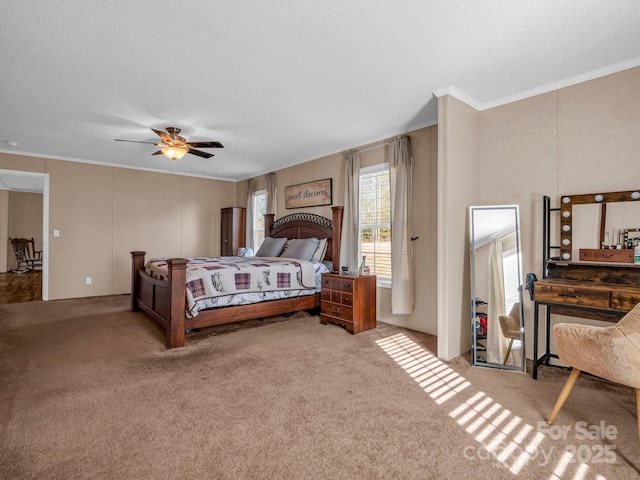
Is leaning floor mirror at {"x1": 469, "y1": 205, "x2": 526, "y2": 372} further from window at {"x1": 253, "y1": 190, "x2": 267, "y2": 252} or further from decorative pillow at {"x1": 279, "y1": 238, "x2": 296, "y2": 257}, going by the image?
window at {"x1": 253, "y1": 190, "x2": 267, "y2": 252}

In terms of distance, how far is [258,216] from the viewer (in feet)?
23.6

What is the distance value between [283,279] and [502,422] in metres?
2.89

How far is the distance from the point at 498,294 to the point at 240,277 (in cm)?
274

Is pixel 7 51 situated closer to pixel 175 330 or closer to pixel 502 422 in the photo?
pixel 175 330

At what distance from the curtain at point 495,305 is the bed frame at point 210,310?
Answer: 82.2 inches

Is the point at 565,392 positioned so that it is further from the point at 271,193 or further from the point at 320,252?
the point at 271,193

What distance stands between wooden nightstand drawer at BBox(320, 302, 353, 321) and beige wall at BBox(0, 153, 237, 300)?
4.22 m

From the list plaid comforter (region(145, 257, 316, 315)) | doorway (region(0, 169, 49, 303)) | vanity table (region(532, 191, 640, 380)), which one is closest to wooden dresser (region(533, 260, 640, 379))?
vanity table (region(532, 191, 640, 380))

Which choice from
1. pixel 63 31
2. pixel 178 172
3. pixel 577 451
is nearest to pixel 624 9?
Result: pixel 577 451

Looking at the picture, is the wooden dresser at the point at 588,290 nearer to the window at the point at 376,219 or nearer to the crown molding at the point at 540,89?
the crown molding at the point at 540,89

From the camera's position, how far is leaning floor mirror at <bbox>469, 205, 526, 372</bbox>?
291 centimetres

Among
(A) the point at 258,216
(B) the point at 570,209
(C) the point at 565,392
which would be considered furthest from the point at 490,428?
(A) the point at 258,216

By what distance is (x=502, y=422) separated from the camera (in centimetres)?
202

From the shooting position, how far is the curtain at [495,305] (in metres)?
2.93
